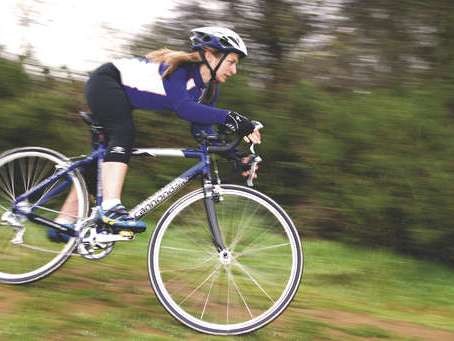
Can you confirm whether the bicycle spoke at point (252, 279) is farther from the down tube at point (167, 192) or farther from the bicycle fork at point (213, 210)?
the down tube at point (167, 192)

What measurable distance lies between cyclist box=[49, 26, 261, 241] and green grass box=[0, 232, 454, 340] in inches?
24.5

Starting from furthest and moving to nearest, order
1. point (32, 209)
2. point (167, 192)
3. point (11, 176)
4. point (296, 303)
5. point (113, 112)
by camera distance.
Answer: point (296, 303) → point (11, 176) → point (32, 209) → point (167, 192) → point (113, 112)

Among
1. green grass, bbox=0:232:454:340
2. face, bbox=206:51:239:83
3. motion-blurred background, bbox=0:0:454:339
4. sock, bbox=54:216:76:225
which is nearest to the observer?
green grass, bbox=0:232:454:340

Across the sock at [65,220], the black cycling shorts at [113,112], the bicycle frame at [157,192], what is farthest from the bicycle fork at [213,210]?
the sock at [65,220]

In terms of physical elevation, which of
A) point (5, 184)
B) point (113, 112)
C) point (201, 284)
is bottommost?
point (201, 284)

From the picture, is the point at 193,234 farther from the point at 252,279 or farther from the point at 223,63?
the point at 223,63

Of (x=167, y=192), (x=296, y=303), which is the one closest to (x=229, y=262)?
(x=167, y=192)

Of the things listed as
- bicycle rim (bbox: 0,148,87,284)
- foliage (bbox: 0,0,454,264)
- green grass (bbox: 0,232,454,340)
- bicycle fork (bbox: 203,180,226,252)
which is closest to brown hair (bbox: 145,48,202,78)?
bicycle fork (bbox: 203,180,226,252)

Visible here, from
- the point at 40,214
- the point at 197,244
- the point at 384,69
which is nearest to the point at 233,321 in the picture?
the point at 197,244

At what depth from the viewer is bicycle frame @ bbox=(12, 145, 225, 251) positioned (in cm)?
462

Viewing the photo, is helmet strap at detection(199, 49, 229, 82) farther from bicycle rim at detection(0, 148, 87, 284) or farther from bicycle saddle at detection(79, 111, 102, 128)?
bicycle rim at detection(0, 148, 87, 284)

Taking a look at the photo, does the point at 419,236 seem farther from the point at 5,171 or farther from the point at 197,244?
the point at 5,171

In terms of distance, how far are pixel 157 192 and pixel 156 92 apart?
66 centimetres

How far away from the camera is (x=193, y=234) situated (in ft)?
15.6
